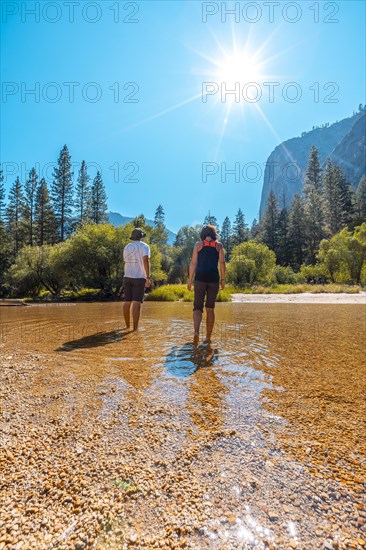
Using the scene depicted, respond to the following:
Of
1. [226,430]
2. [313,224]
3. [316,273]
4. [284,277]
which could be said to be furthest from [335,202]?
[226,430]

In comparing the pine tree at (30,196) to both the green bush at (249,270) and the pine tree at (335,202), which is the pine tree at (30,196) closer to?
the green bush at (249,270)

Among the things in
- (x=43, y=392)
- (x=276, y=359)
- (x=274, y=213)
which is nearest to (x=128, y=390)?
(x=43, y=392)

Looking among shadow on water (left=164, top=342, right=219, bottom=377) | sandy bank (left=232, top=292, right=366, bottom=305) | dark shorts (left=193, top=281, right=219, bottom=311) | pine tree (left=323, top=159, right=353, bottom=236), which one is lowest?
sandy bank (left=232, top=292, right=366, bottom=305)

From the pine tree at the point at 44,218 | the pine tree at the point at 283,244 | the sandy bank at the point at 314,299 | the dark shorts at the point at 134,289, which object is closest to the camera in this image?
the dark shorts at the point at 134,289

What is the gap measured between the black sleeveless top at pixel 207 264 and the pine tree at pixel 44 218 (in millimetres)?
46474

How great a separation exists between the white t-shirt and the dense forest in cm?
1491

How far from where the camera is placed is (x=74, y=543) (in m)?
0.94

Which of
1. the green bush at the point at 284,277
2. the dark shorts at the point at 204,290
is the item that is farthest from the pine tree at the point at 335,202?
the dark shorts at the point at 204,290

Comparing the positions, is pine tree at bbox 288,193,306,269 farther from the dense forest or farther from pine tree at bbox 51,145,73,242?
pine tree at bbox 51,145,73,242

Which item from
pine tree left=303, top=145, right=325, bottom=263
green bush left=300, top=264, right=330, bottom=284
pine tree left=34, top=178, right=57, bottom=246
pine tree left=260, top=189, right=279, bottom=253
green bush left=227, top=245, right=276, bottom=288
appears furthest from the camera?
pine tree left=260, top=189, right=279, bottom=253

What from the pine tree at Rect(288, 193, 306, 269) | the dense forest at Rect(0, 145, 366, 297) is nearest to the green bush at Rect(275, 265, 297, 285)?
the dense forest at Rect(0, 145, 366, 297)

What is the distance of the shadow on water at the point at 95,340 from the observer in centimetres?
401

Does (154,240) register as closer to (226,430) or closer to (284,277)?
(284,277)

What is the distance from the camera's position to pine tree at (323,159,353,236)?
50156 mm
